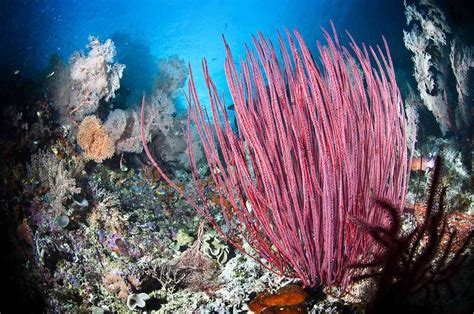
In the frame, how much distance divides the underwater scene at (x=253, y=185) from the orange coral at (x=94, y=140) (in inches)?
1.1

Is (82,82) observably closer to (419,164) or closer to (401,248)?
(401,248)

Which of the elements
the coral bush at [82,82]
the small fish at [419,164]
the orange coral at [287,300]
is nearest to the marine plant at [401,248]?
the orange coral at [287,300]

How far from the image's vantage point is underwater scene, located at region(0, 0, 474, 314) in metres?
1.74

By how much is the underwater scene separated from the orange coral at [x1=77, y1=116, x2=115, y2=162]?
28 mm

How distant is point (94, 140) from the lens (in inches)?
234

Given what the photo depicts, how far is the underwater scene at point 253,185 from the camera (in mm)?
1737

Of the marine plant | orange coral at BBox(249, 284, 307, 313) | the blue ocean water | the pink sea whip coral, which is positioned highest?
the blue ocean water

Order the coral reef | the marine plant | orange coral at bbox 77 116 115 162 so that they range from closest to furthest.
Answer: the marine plant → the coral reef → orange coral at bbox 77 116 115 162

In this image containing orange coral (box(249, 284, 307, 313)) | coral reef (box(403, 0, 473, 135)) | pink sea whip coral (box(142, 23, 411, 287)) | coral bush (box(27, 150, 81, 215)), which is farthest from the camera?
coral reef (box(403, 0, 473, 135))

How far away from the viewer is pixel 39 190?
448 cm

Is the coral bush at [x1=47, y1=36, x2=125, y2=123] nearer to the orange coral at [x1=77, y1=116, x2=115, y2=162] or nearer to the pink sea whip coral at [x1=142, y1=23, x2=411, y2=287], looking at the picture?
the orange coral at [x1=77, y1=116, x2=115, y2=162]

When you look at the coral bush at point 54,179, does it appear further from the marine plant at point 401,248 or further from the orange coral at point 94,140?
the marine plant at point 401,248

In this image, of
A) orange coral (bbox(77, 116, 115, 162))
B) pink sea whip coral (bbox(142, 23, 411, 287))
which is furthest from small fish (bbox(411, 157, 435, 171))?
orange coral (bbox(77, 116, 115, 162))

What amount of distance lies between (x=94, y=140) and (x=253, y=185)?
5.14 meters
